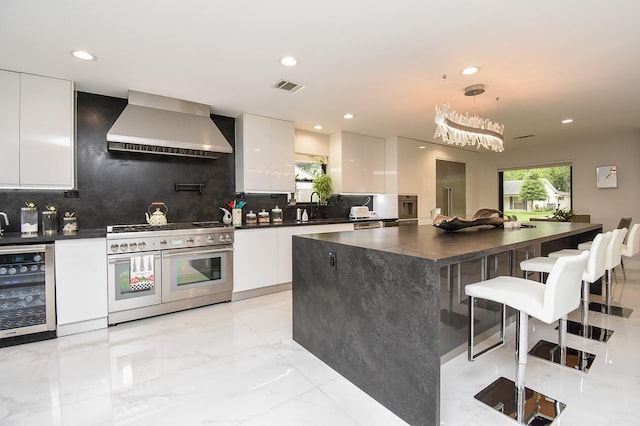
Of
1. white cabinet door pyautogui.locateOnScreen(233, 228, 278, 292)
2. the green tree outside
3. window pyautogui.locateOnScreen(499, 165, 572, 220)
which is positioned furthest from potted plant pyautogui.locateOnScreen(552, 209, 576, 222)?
white cabinet door pyautogui.locateOnScreen(233, 228, 278, 292)

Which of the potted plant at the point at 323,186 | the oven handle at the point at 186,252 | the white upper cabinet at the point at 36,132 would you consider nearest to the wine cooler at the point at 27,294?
the white upper cabinet at the point at 36,132

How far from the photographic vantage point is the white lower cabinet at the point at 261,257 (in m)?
3.69

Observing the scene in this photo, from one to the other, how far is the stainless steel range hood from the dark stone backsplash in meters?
0.22

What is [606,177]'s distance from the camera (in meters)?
5.40

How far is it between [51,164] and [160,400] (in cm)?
248

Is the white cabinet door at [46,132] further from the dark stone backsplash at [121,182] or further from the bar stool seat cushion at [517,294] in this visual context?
the bar stool seat cushion at [517,294]

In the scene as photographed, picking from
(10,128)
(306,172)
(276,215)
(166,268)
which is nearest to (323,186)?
(306,172)

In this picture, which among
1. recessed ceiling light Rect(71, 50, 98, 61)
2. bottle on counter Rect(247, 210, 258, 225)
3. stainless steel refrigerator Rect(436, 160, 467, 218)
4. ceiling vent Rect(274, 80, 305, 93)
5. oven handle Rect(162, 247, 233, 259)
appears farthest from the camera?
stainless steel refrigerator Rect(436, 160, 467, 218)

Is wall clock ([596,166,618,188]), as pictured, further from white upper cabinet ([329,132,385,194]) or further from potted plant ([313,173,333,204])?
potted plant ([313,173,333,204])

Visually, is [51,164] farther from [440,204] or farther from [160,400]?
[440,204]

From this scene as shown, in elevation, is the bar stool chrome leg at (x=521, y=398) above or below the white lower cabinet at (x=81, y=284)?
below

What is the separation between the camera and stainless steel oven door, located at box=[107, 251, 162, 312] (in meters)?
2.92

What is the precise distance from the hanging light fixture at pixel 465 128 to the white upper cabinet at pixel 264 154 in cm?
213

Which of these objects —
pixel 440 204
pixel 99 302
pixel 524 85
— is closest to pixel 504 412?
pixel 524 85
